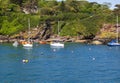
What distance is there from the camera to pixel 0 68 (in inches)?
3014

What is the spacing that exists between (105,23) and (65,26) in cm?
1841

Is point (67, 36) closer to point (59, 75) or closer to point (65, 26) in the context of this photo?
point (65, 26)

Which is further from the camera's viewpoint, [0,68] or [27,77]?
[0,68]

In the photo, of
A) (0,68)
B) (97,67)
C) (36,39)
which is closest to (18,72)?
(0,68)

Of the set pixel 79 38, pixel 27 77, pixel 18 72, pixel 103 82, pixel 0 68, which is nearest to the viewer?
pixel 103 82

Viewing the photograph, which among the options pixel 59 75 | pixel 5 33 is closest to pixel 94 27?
pixel 5 33

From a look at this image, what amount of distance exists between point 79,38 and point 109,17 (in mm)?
18338

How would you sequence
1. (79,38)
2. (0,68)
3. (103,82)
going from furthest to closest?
(79,38) → (0,68) → (103,82)

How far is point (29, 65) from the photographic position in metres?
82.1

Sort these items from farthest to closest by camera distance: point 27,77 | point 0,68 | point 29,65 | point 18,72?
point 29,65 < point 0,68 < point 18,72 < point 27,77

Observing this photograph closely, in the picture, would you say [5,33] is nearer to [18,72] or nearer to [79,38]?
[79,38]

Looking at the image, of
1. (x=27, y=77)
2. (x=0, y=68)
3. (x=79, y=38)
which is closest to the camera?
(x=27, y=77)

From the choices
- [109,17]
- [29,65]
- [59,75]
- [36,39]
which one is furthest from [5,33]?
[59,75]

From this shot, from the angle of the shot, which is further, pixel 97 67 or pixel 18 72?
pixel 97 67
